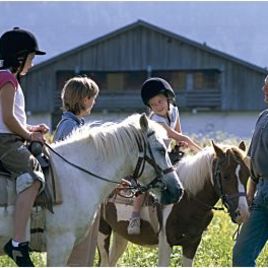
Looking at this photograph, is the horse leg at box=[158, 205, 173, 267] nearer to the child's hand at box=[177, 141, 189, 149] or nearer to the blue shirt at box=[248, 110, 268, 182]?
the child's hand at box=[177, 141, 189, 149]

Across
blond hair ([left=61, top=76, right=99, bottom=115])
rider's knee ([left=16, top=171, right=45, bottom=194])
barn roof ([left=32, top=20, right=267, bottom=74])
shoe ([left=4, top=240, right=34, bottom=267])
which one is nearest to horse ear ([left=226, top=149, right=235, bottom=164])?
blond hair ([left=61, top=76, right=99, bottom=115])

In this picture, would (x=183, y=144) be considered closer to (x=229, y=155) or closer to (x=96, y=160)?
(x=229, y=155)

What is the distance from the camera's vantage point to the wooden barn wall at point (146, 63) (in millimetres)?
53094

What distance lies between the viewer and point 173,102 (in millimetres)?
8625

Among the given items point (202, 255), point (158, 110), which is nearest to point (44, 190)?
point (158, 110)

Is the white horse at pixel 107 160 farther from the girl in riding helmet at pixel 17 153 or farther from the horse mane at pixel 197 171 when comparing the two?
the horse mane at pixel 197 171

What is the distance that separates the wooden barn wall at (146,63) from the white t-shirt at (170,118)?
4466cm

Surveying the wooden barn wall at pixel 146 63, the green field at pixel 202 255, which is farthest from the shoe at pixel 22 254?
the wooden barn wall at pixel 146 63

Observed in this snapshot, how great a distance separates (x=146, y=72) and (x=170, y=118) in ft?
151

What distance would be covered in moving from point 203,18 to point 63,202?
69673mm

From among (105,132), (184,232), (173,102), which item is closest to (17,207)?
(105,132)

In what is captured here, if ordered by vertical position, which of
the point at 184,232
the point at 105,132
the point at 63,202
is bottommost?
the point at 184,232

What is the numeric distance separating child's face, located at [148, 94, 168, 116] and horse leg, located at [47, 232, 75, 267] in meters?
2.54

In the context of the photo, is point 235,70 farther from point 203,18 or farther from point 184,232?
point 184,232
